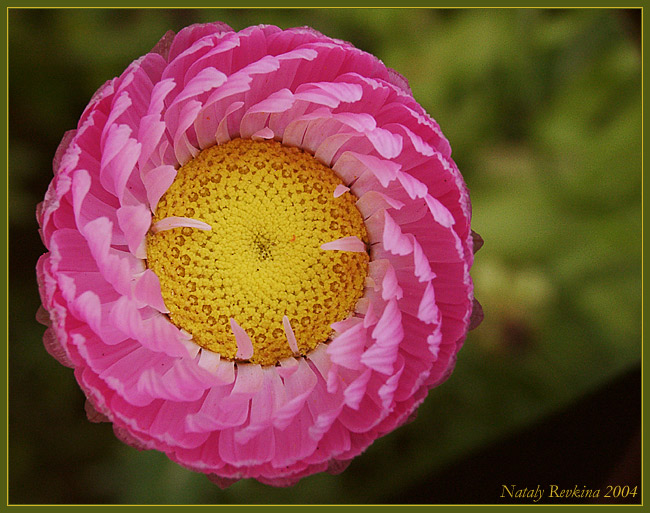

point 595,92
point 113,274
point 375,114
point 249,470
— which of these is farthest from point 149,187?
point 595,92

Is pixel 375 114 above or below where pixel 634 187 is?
above

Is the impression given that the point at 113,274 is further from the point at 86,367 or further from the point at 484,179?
the point at 484,179

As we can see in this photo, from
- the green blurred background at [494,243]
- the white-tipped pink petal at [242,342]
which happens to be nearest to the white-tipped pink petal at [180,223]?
the white-tipped pink petal at [242,342]

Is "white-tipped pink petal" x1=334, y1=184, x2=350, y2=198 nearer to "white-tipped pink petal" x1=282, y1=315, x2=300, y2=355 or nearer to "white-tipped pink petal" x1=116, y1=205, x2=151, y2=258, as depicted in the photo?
"white-tipped pink petal" x1=282, y1=315, x2=300, y2=355

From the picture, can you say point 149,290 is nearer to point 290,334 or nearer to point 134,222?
point 134,222

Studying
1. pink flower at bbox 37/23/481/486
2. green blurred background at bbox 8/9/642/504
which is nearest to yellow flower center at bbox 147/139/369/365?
pink flower at bbox 37/23/481/486

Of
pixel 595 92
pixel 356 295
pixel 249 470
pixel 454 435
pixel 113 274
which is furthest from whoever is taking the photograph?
pixel 595 92

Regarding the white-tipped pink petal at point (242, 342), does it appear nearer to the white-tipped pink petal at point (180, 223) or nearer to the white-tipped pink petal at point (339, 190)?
the white-tipped pink petal at point (180, 223)
